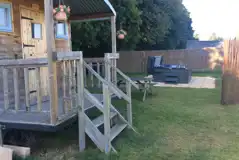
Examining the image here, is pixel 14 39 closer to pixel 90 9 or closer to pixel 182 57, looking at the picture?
pixel 90 9

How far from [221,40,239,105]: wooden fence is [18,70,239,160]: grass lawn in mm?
367

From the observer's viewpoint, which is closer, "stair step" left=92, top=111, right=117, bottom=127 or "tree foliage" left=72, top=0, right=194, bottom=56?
"stair step" left=92, top=111, right=117, bottom=127

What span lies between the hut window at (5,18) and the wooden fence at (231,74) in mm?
5047

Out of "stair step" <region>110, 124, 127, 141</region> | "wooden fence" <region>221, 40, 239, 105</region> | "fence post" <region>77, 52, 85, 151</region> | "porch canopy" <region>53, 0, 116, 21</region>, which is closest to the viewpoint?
"fence post" <region>77, 52, 85, 151</region>

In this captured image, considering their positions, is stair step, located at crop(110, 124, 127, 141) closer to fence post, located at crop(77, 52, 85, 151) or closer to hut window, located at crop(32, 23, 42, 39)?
fence post, located at crop(77, 52, 85, 151)

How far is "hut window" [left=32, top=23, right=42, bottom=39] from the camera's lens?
5.26 m

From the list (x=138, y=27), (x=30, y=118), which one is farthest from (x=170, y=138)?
(x=138, y=27)

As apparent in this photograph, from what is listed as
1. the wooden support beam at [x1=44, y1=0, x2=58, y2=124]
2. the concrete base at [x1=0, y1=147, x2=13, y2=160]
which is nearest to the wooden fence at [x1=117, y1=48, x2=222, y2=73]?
the wooden support beam at [x1=44, y1=0, x2=58, y2=124]

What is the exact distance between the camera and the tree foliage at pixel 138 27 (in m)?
12.2

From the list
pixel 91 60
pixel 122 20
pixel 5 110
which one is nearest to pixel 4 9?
pixel 5 110

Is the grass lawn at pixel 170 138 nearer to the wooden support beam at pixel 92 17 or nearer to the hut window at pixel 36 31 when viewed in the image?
the hut window at pixel 36 31

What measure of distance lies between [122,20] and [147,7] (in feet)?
11.3

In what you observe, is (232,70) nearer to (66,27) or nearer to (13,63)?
(66,27)

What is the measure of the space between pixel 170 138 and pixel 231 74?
10.4 feet
